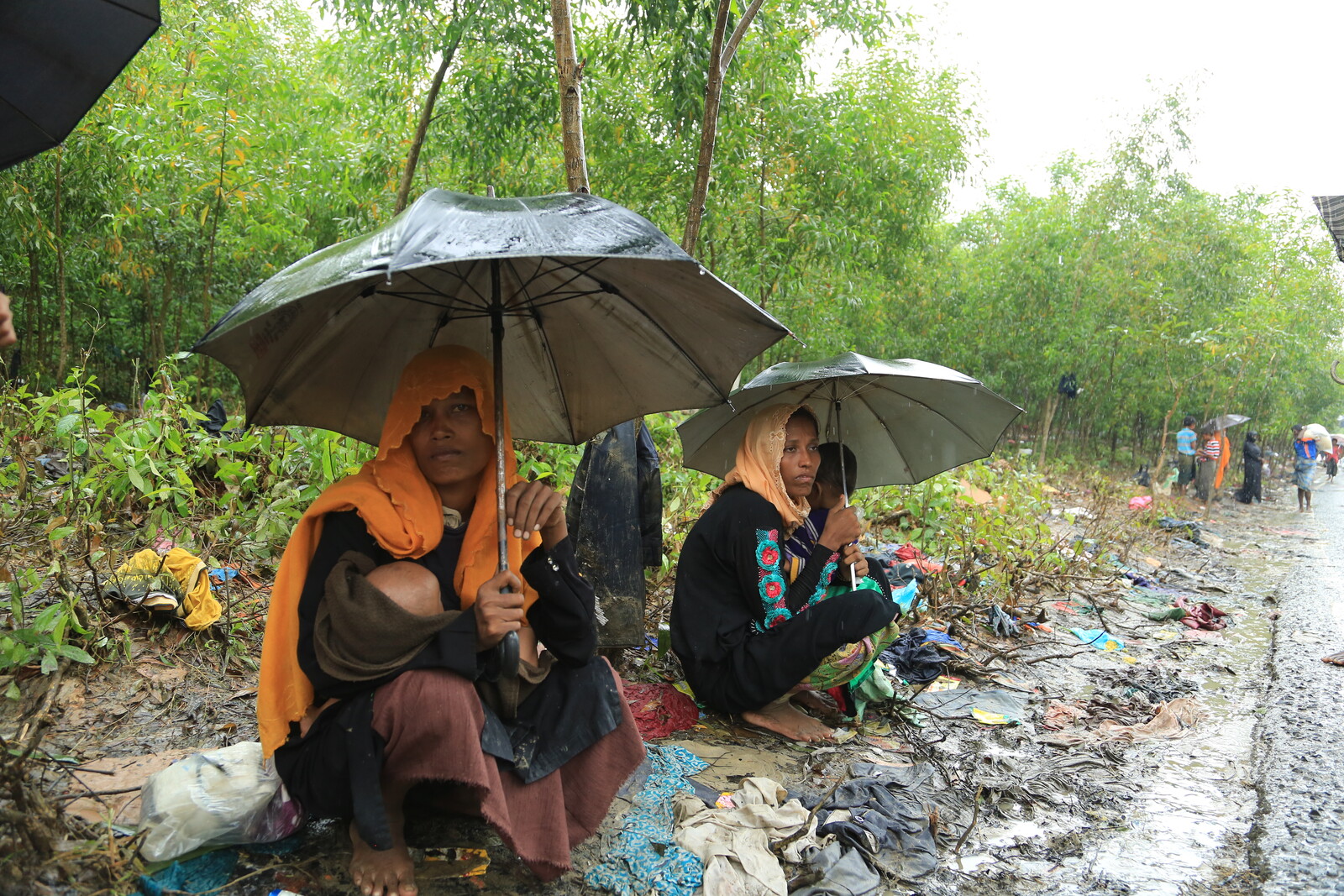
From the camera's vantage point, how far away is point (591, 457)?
3475mm

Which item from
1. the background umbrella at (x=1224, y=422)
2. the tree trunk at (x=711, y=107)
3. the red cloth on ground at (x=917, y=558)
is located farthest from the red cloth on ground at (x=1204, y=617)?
the background umbrella at (x=1224, y=422)

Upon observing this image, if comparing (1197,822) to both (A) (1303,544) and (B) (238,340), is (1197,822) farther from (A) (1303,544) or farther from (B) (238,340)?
(A) (1303,544)

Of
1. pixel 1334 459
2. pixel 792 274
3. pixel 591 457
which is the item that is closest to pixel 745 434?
pixel 591 457

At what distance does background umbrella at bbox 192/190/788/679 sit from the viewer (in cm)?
177

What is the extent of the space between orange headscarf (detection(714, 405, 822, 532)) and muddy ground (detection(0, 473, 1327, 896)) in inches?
37.5

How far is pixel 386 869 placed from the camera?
6.82 feet

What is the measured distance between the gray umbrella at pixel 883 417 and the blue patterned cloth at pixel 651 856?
4.90ft

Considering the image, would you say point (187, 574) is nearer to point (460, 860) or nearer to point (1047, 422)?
point (460, 860)

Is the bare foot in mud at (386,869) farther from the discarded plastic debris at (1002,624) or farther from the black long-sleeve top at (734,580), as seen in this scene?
the discarded plastic debris at (1002,624)

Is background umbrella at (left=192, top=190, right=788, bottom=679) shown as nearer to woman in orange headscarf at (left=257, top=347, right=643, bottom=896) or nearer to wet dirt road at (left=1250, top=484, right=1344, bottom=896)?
woman in orange headscarf at (left=257, top=347, right=643, bottom=896)

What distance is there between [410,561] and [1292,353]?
20385 millimetres

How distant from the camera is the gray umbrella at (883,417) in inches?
137

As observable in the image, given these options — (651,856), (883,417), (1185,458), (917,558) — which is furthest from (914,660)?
(1185,458)

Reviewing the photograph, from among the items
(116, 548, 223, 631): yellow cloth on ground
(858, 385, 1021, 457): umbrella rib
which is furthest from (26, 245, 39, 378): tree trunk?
(858, 385, 1021, 457): umbrella rib
